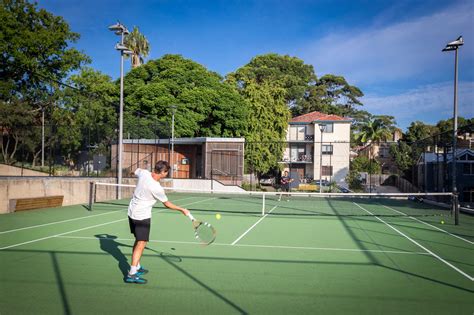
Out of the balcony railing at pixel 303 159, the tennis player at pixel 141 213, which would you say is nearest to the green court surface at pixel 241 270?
the tennis player at pixel 141 213

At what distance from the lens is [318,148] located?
43750 mm

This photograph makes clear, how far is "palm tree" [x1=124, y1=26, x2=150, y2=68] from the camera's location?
51.6m

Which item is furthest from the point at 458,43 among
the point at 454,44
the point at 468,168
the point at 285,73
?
the point at 285,73

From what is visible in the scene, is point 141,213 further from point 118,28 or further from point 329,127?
point 329,127

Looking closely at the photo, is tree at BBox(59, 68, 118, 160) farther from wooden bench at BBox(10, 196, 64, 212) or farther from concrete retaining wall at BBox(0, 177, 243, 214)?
wooden bench at BBox(10, 196, 64, 212)

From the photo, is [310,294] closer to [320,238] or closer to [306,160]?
[320,238]

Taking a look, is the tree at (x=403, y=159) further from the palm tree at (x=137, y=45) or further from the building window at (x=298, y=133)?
the palm tree at (x=137, y=45)

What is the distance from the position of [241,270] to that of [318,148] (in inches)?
1512

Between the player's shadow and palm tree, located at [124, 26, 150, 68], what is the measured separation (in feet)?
148

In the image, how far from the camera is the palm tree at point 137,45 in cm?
5156

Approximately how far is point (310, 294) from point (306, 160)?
3946 centimetres

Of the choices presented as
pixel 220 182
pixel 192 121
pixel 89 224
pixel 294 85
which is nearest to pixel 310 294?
pixel 89 224

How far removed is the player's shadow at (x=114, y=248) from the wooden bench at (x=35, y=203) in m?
5.96

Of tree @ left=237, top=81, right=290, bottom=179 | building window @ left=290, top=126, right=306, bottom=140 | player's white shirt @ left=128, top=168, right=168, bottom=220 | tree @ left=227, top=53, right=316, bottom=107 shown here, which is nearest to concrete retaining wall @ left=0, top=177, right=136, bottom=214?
player's white shirt @ left=128, top=168, right=168, bottom=220
